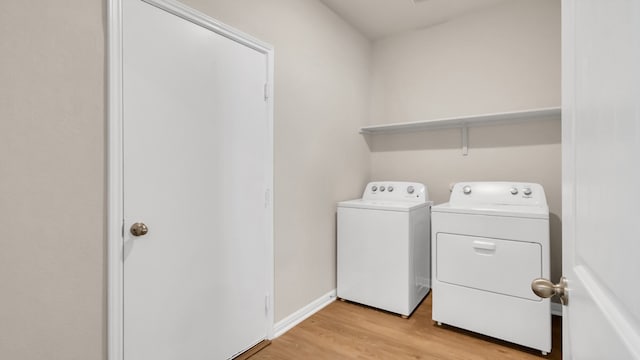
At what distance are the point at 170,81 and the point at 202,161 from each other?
1.37 ft

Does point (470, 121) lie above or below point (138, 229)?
above

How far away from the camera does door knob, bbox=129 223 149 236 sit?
4.34 feet

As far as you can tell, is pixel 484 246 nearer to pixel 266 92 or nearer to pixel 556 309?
pixel 556 309

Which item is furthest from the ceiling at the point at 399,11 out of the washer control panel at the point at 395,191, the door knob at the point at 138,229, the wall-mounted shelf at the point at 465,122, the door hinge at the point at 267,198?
the door knob at the point at 138,229

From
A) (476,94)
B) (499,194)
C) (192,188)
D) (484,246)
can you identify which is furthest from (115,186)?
(476,94)

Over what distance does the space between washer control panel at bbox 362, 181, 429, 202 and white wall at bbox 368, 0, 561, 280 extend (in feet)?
0.89

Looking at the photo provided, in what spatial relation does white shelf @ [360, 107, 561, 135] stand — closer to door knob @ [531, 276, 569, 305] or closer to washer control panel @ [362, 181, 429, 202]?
washer control panel @ [362, 181, 429, 202]

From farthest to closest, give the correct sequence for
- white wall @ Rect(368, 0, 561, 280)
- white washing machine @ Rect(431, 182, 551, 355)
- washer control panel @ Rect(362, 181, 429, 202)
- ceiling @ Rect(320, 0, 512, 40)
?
washer control panel @ Rect(362, 181, 429, 202) → ceiling @ Rect(320, 0, 512, 40) → white wall @ Rect(368, 0, 561, 280) → white washing machine @ Rect(431, 182, 551, 355)

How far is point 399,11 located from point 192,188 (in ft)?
7.63

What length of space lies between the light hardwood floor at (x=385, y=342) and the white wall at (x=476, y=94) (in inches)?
37.1

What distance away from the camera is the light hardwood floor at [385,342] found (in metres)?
1.86

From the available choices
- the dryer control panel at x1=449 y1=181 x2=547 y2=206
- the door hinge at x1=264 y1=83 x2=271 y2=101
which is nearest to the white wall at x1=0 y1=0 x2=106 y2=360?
the door hinge at x1=264 y1=83 x2=271 y2=101

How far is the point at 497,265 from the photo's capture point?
1963mm

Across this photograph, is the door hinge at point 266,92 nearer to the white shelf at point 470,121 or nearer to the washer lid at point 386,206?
the washer lid at point 386,206
